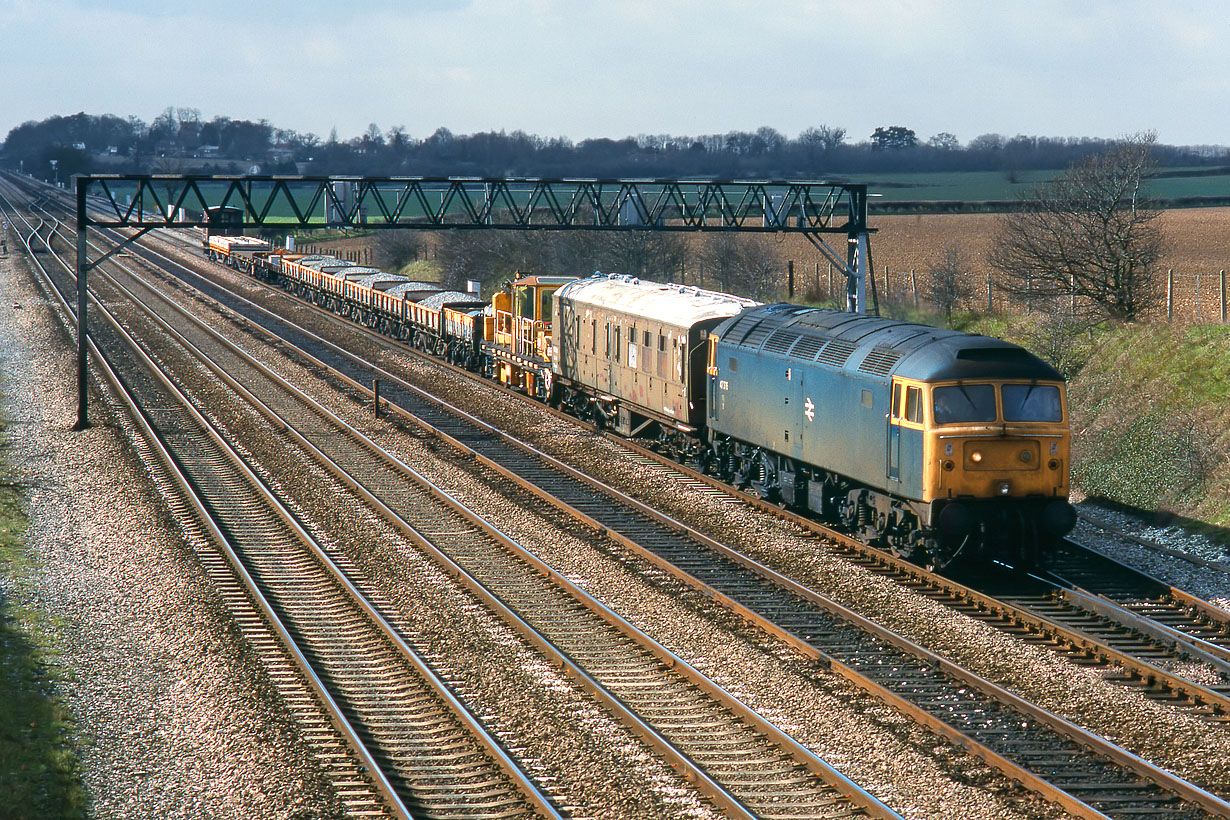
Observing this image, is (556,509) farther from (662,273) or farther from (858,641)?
(662,273)

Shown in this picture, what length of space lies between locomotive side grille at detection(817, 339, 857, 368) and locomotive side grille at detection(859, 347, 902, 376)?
65 centimetres

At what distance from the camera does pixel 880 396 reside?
1861 centimetres

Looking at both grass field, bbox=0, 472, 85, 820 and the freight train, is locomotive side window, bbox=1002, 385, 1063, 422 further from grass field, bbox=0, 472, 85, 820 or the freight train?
grass field, bbox=0, 472, 85, 820

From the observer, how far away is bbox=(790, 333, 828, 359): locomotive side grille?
20.8m

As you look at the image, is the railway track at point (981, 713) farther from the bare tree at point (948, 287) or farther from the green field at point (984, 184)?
the green field at point (984, 184)

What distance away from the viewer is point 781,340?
72.2 ft

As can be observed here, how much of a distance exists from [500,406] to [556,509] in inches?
497

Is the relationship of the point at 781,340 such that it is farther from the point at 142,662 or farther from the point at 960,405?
the point at 142,662

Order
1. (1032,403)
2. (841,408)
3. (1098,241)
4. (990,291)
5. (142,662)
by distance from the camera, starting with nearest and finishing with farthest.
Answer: (142,662) → (1032,403) → (841,408) → (1098,241) → (990,291)

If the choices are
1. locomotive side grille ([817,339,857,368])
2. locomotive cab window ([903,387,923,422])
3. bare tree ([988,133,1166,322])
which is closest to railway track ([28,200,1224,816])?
locomotive cab window ([903,387,923,422])

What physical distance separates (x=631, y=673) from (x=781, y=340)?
356 inches

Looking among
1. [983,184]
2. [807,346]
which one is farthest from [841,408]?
[983,184]

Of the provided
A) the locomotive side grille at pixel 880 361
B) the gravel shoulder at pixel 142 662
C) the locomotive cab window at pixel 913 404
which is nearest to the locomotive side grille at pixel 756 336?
the locomotive side grille at pixel 880 361

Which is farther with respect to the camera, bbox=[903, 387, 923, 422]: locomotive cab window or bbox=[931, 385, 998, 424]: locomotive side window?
bbox=[903, 387, 923, 422]: locomotive cab window
